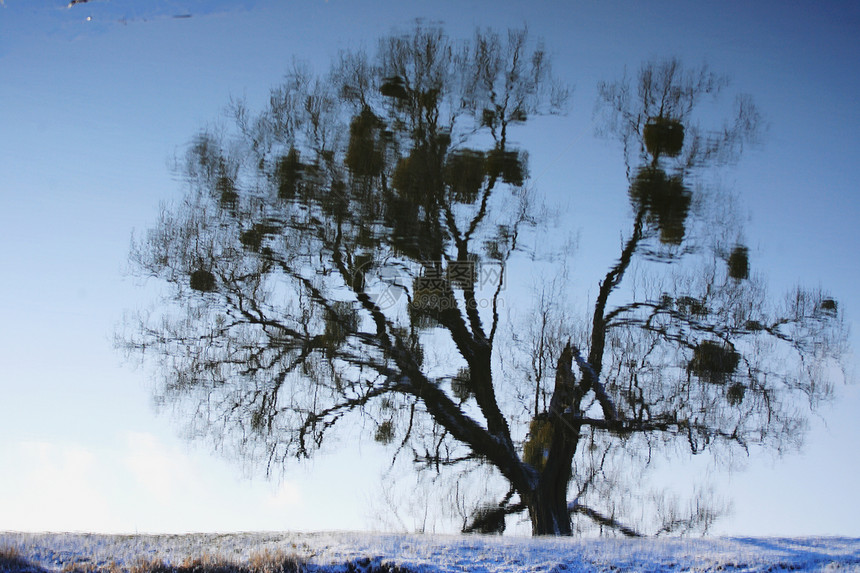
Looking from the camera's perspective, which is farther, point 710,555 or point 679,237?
point 679,237

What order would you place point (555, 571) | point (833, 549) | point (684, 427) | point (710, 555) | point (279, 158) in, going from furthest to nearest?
1. point (279, 158)
2. point (684, 427)
3. point (833, 549)
4. point (710, 555)
5. point (555, 571)

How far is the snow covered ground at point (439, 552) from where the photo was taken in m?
3.14

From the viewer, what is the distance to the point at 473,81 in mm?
6699

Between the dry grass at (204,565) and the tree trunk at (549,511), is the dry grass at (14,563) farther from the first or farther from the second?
the tree trunk at (549,511)

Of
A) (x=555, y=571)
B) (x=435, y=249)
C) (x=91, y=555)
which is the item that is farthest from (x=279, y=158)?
(x=555, y=571)

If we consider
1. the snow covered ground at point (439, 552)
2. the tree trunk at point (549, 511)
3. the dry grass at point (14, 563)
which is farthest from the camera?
the tree trunk at point (549, 511)

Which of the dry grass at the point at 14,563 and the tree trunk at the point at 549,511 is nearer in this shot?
the dry grass at the point at 14,563

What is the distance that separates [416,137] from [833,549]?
16.3 ft

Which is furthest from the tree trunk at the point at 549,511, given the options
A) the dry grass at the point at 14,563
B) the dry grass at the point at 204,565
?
the dry grass at the point at 14,563

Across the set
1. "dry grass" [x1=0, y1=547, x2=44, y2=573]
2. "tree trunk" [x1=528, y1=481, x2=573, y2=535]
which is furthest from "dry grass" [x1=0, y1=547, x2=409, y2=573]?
"tree trunk" [x1=528, y1=481, x2=573, y2=535]

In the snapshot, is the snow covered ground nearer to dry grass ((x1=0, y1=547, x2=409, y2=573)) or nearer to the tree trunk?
dry grass ((x1=0, y1=547, x2=409, y2=573))

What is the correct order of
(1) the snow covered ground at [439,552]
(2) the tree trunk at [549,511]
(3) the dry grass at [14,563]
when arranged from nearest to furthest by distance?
(3) the dry grass at [14,563] → (1) the snow covered ground at [439,552] → (2) the tree trunk at [549,511]

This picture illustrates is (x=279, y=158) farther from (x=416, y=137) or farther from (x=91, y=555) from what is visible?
(x=91, y=555)

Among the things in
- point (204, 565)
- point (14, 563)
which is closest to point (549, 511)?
point (204, 565)
